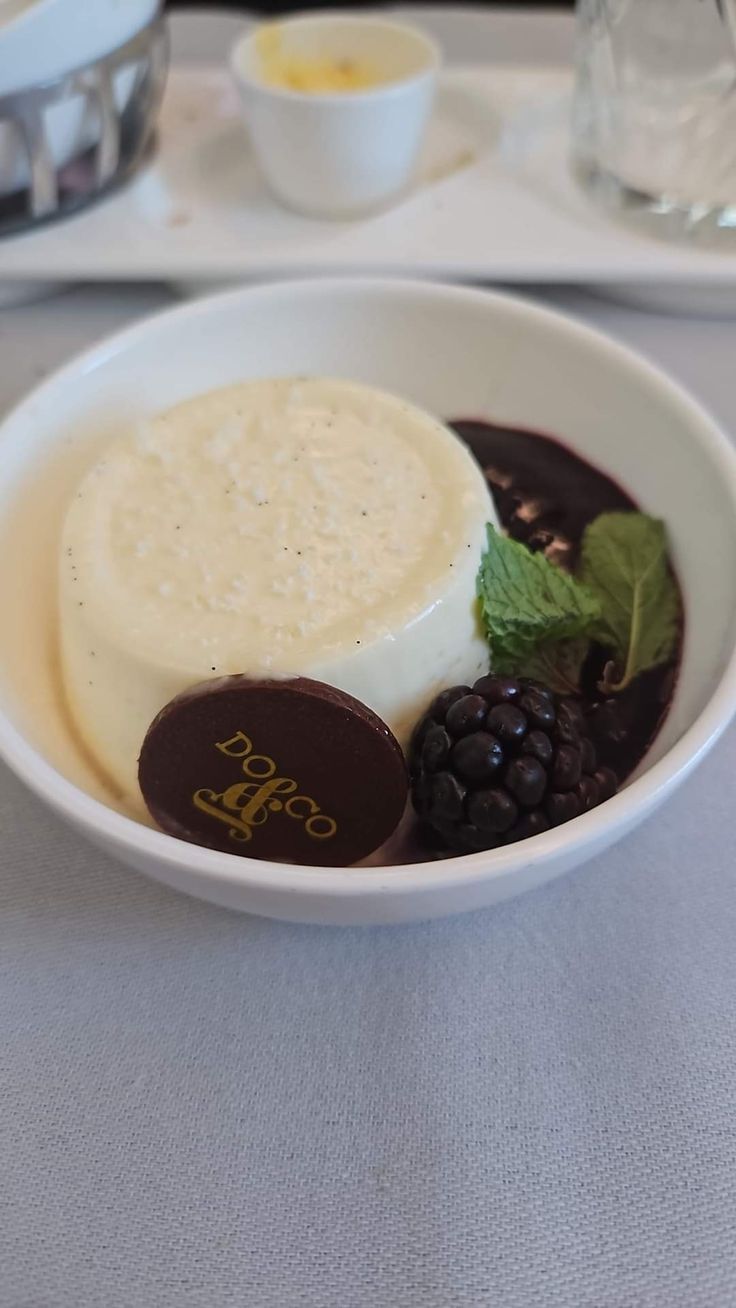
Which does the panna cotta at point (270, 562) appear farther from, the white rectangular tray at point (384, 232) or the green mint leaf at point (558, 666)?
the white rectangular tray at point (384, 232)

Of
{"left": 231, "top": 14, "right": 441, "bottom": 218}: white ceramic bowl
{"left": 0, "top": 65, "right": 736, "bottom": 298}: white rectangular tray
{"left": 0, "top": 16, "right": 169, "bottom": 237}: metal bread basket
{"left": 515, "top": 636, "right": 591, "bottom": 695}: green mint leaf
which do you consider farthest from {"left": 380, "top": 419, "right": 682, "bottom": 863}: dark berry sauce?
{"left": 0, "top": 16, "right": 169, "bottom": 237}: metal bread basket

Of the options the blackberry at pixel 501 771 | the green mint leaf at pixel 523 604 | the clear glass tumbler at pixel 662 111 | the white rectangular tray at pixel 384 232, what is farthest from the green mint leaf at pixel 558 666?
the clear glass tumbler at pixel 662 111

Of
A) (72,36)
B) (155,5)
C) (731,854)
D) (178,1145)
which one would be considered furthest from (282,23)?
(178,1145)

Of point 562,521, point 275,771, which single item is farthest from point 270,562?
point 562,521

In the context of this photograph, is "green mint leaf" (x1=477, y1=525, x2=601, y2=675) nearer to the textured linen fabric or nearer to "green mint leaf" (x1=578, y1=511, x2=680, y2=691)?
"green mint leaf" (x1=578, y1=511, x2=680, y2=691)

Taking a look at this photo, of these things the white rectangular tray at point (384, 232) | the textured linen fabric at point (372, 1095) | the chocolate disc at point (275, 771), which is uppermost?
the white rectangular tray at point (384, 232)

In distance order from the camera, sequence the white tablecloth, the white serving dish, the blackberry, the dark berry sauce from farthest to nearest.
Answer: the white serving dish
the dark berry sauce
the blackberry
the white tablecloth

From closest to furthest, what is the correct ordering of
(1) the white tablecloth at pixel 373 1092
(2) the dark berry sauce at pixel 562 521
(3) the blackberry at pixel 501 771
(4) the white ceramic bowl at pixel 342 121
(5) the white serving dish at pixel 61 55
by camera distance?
(1) the white tablecloth at pixel 373 1092 → (3) the blackberry at pixel 501 771 → (2) the dark berry sauce at pixel 562 521 → (5) the white serving dish at pixel 61 55 → (4) the white ceramic bowl at pixel 342 121
